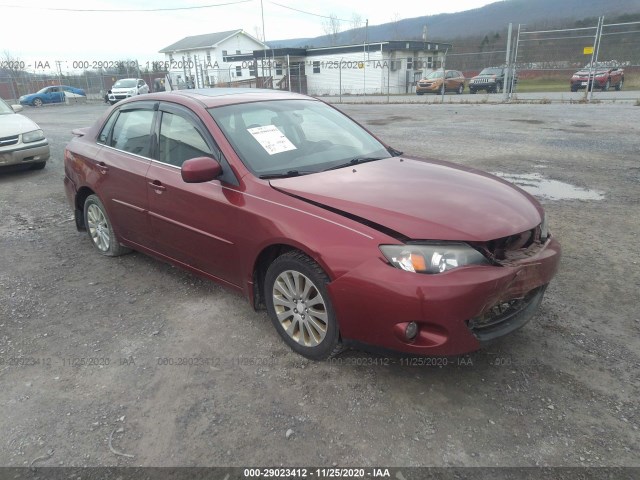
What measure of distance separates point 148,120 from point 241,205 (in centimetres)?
156

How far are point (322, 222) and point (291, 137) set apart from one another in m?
1.17

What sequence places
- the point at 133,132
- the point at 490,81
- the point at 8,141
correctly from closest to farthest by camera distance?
the point at 133,132 < the point at 8,141 < the point at 490,81

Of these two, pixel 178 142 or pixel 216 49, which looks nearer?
pixel 178 142

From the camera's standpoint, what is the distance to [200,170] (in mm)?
3080

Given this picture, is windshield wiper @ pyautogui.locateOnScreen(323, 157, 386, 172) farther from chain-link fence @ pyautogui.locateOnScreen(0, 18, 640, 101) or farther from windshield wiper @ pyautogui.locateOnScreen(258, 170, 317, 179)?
chain-link fence @ pyautogui.locateOnScreen(0, 18, 640, 101)

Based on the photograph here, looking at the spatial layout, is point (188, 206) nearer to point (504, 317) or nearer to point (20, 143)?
point (504, 317)

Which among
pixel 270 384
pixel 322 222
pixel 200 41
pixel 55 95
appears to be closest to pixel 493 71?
pixel 322 222

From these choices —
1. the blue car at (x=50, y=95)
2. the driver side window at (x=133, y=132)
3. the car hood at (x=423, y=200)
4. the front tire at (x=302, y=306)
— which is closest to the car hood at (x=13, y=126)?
the driver side window at (x=133, y=132)

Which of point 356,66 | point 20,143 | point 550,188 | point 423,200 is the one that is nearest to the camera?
point 423,200

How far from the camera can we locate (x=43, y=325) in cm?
354

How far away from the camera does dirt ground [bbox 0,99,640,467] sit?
7.56 feet

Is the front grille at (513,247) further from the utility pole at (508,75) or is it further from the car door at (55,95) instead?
the car door at (55,95)

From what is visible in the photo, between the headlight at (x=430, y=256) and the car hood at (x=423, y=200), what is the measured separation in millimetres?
52

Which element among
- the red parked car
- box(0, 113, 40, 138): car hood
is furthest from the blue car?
the red parked car
